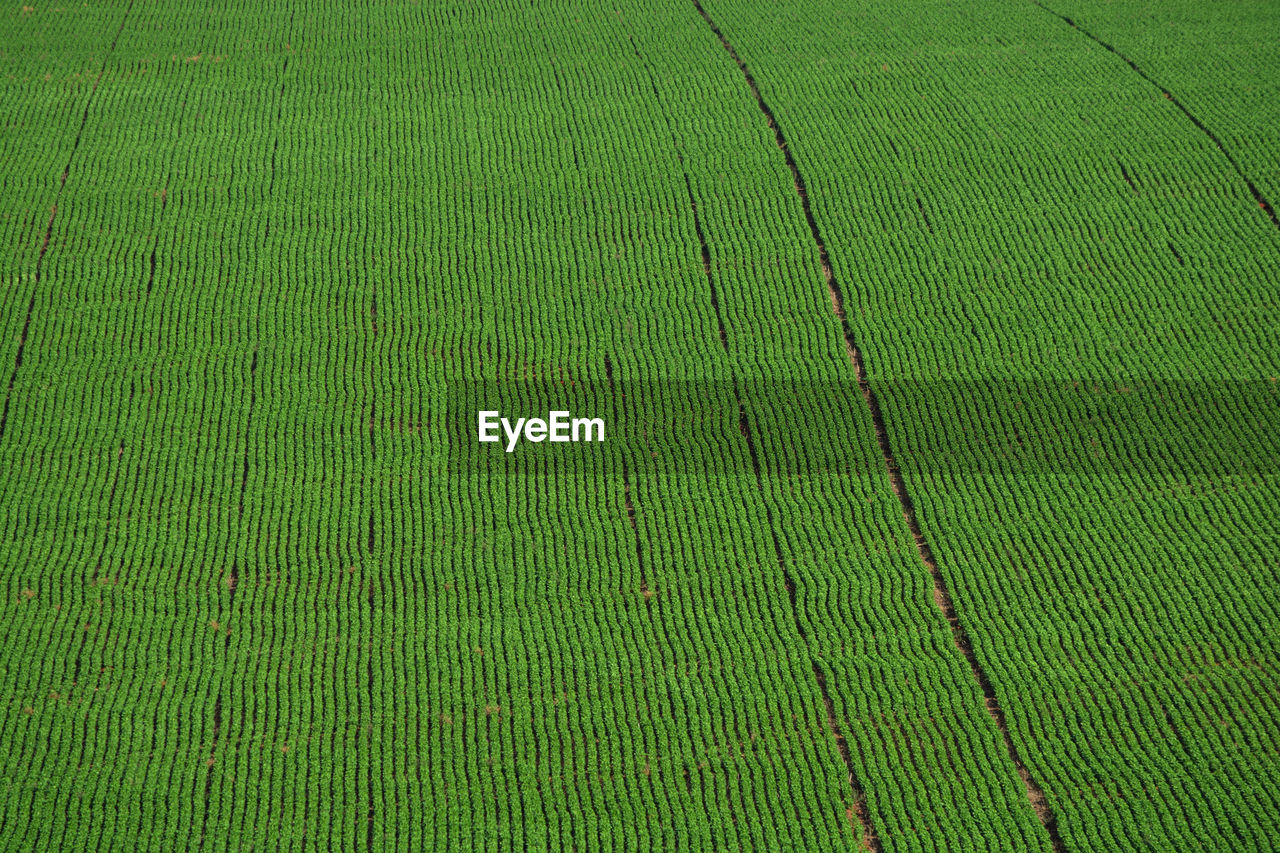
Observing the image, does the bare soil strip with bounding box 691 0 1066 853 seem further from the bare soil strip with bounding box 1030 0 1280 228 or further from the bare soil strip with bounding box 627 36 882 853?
the bare soil strip with bounding box 1030 0 1280 228

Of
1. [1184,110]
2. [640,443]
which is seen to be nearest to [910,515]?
[640,443]

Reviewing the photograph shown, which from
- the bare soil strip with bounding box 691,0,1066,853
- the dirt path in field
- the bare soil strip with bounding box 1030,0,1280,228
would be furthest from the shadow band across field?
the dirt path in field

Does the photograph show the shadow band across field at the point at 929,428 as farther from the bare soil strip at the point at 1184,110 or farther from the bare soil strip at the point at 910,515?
the bare soil strip at the point at 1184,110

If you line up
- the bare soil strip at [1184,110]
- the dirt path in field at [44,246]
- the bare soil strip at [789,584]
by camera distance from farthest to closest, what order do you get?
1. the bare soil strip at [1184,110]
2. the dirt path in field at [44,246]
3. the bare soil strip at [789,584]

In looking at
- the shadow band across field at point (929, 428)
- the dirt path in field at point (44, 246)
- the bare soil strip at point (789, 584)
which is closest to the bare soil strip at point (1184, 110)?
the shadow band across field at point (929, 428)

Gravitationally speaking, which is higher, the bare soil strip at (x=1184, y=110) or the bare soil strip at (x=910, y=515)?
the bare soil strip at (x=1184, y=110)

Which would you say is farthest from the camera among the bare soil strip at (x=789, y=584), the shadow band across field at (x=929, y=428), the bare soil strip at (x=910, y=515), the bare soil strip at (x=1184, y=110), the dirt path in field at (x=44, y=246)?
the bare soil strip at (x=1184, y=110)

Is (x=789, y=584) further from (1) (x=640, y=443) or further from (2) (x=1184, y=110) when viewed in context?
(2) (x=1184, y=110)
